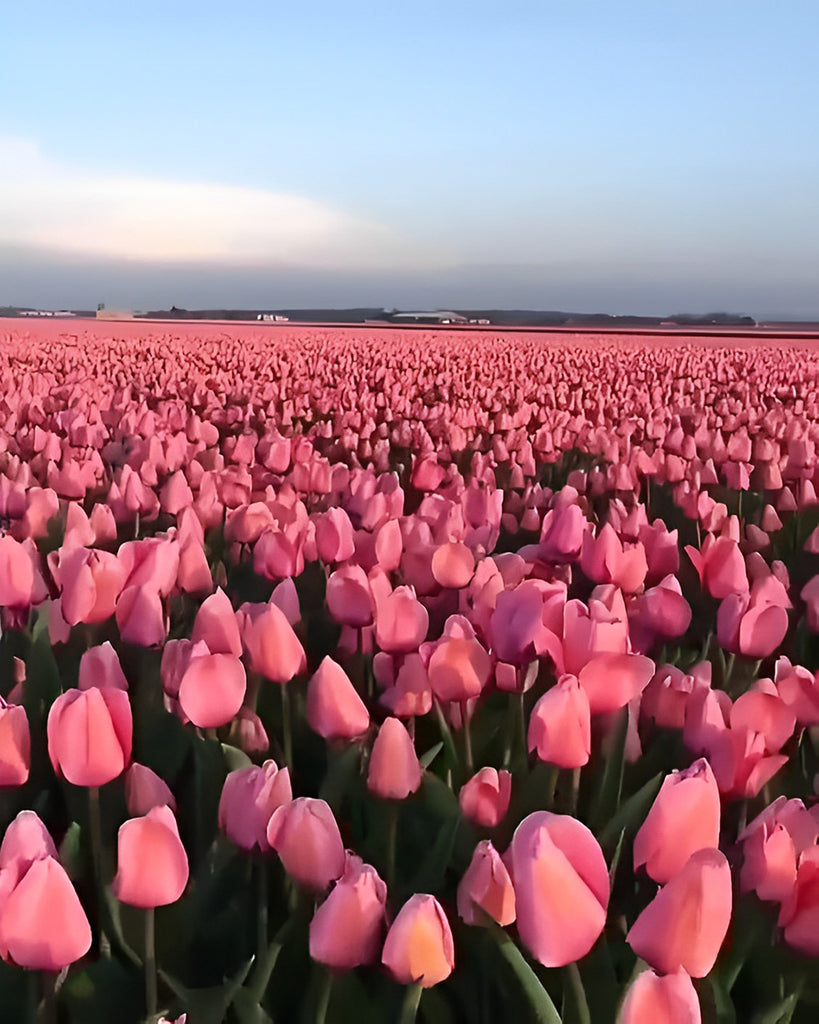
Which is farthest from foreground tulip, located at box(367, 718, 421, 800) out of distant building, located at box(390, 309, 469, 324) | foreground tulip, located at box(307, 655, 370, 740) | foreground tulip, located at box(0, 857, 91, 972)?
distant building, located at box(390, 309, 469, 324)

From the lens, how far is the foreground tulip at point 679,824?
40.4 inches

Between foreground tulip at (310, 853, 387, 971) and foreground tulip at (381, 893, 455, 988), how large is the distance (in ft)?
0.11

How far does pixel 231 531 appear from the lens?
8.91ft

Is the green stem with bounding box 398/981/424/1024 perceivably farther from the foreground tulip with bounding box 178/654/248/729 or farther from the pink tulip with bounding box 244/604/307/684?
the pink tulip with bounding box 244/604/307/684

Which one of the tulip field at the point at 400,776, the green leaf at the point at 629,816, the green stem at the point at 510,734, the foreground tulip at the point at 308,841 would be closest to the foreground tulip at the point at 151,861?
the tulip field at the point at 400,776

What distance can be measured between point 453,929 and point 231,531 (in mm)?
1656

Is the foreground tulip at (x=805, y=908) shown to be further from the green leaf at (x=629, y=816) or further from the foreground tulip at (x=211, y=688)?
the foreground tulip at (x=211, y=688)

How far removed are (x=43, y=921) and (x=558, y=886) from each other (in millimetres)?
483

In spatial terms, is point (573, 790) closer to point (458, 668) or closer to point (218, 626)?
point (458, 668)

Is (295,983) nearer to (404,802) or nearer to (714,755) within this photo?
(404,802)

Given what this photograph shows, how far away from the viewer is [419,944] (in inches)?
38.2

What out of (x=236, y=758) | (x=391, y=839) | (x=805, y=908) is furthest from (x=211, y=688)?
(x=805, y=908)

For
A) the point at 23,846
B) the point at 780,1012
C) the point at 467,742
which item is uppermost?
the point at 23,846

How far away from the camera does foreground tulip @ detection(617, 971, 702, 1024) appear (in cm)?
86
